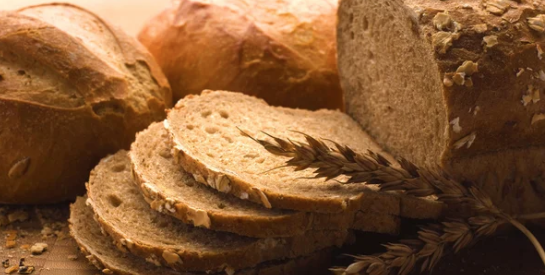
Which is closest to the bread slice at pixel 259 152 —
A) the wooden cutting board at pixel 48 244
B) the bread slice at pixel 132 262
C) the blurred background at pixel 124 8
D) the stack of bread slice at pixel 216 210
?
the stack of bread slice at pixel 216 210

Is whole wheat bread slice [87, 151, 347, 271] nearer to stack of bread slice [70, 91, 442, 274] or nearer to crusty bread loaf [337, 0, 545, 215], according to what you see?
stack of bread slice [70, 91, 442, 274]

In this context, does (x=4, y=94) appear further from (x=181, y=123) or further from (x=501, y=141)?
(x=501, y=141)

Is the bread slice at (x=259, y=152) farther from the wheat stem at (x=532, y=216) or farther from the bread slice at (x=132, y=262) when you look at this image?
the wheat stem at (x=532, y=216)

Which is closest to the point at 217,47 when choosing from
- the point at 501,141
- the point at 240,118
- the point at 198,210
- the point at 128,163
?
the point at 240,118

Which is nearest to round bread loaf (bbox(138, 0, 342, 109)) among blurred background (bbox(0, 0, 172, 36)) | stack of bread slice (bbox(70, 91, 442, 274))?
stack of bread slice (bbox(70, 91, 442, 274))

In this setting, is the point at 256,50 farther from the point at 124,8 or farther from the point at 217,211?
the point at 124,8

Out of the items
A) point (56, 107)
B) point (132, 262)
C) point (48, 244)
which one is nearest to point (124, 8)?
point (56, 107)

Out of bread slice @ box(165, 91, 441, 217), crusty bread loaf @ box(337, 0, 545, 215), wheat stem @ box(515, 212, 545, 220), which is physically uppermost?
crusty bread loaf @ box(337, 0, 545, 215)
